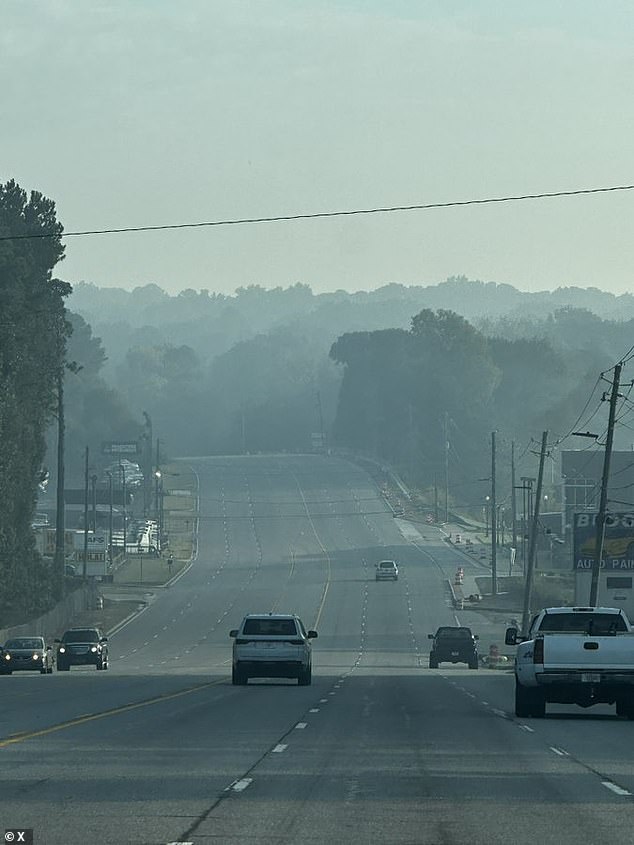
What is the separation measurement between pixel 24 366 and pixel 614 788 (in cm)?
7868

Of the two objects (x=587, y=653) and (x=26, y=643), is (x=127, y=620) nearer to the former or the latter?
(x=26, y=643)

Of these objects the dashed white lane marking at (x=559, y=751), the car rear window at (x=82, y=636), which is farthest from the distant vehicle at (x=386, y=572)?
the dashed white lane marking at (x=559, y=751)

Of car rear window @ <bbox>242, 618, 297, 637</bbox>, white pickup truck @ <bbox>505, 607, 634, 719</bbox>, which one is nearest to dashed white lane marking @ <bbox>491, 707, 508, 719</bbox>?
white pickup truck @ <bbox>505, 607, 634, 719</bbox>

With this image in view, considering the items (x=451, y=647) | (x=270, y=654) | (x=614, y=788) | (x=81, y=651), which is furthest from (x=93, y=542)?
(x=614, y=788)

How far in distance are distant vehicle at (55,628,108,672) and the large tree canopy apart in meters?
19.2

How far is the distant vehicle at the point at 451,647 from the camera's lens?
232 ft

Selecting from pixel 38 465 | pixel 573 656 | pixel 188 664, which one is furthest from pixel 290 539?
pixel 573 656

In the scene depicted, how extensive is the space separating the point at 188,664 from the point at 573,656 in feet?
141

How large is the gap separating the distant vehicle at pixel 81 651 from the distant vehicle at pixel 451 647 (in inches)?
529

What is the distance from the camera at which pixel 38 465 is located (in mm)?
97500

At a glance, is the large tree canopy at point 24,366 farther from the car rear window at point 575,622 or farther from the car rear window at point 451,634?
the car rear window at point 575,622

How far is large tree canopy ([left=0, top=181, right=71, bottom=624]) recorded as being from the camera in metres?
86.6

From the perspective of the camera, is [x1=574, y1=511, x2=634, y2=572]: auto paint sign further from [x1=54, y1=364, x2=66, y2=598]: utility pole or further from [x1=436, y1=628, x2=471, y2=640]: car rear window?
[x1=436, y1=628, x2=471, y2=640]: car rear window

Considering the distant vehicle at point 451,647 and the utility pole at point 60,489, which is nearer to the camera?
the distant vehicle at point 451,647
